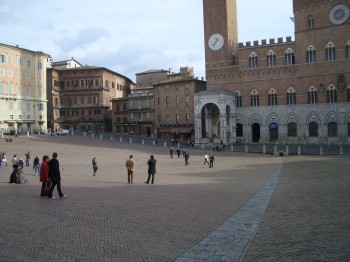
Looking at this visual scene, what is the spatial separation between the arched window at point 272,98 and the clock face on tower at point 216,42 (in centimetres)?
1181

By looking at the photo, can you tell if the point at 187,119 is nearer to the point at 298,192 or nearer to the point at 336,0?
the point at 336,0

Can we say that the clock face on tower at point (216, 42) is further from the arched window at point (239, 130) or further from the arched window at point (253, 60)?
the arched window at point (239, 130)

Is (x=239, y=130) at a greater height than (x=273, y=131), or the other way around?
(x=239, y=130)

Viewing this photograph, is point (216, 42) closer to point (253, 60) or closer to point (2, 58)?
point (253, 60)

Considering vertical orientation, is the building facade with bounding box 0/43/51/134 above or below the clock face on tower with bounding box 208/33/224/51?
below

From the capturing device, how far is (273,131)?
2288 inches

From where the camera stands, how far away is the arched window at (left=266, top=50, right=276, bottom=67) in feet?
192

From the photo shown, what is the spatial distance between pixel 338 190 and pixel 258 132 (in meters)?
43.0

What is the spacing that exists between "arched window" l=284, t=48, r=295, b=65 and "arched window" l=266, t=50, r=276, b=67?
1721mm

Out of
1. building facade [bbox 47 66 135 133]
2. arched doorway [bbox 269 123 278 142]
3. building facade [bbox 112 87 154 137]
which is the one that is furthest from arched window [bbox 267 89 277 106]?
building facade [bbox 47 66 135 133]

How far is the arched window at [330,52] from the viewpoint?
178 feet

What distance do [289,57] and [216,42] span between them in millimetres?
12562

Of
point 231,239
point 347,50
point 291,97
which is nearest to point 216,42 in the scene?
point 291,97

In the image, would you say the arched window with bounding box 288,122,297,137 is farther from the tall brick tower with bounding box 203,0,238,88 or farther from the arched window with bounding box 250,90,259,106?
the tall brick tower with bounding box 203,0,238,88
